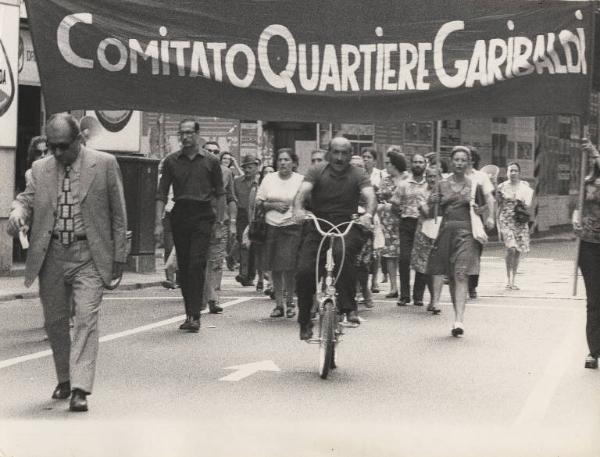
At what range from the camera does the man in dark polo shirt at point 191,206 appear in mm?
12961

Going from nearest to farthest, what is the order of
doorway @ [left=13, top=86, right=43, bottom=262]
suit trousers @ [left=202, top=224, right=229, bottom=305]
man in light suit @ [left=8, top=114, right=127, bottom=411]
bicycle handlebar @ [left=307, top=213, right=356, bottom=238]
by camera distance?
man in light suit @ [left=8, top=114, right=127, bottom=411], bicycle handlebar @ [left=307, top=213, right=356, bottom=238], suit trousers @ [left=202, top=224, right=229, bottom=305], doorway @ [left=13, top=86, right=43, bottom=262]

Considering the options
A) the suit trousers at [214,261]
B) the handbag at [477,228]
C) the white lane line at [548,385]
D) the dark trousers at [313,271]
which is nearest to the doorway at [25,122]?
the suit trousers at [214,261]

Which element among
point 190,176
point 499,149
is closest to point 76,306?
point 190,176

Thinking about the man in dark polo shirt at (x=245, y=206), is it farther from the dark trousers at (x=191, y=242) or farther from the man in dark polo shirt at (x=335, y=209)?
the man in dark polo shirt at (x=335, y=209)

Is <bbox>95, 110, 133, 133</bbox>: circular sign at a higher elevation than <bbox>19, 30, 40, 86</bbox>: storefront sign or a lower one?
lower

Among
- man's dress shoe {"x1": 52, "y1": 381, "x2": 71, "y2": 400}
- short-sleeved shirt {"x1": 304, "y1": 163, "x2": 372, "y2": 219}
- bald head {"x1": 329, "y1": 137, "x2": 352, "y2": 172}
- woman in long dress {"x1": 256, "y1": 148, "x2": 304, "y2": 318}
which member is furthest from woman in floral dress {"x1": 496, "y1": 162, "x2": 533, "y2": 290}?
man's dress shoe {"x1": 52, "y1": 381, "x2": 71, "y2": 400}

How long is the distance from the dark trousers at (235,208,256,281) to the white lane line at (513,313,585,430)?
A: 5533 mm

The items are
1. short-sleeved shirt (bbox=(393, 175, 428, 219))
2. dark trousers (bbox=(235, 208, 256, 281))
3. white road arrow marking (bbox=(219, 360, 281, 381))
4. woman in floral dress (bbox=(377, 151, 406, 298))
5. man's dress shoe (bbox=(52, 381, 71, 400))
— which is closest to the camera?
man's dress shoe (bbox=(52, 381, 71, 400))

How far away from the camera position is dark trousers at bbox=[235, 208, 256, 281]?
18141 mm

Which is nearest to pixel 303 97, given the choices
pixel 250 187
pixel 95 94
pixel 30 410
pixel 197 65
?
pixel 197 65

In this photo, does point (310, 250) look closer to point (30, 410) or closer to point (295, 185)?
point (30, 410)

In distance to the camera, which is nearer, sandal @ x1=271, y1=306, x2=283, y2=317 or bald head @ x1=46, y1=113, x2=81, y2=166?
bald head @ x1=46, y1=113, x2=81, y2=166

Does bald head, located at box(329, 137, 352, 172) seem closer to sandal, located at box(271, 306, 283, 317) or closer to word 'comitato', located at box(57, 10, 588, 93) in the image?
word 'comitato', located at box(57, 10, 588, 93)

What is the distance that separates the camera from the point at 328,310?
10.1m
